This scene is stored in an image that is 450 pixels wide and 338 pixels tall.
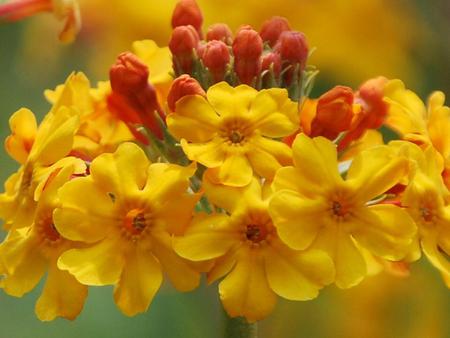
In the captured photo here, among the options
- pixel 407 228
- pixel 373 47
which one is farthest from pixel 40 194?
pixel 373 47

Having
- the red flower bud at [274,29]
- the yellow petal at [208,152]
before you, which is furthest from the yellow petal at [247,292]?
the red flower bud at [274,29]

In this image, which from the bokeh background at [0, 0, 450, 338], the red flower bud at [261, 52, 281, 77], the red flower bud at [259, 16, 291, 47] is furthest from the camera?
the bokeh background at [0, 0, 450, 338]

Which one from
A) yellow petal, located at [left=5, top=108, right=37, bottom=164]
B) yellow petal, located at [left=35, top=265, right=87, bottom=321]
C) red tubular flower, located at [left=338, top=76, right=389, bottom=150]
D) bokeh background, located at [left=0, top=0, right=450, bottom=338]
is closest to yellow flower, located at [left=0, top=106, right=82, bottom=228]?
yellow petal, located at [left=5, top=108, right=37, bottom=164]

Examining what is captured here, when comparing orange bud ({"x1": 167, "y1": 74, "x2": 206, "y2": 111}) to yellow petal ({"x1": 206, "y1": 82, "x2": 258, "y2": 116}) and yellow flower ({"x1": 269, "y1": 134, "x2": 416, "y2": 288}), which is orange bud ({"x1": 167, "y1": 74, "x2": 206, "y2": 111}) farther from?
yellow flower ({"x1": 269, "y1": 134, "x2": 416, "y2": 288})

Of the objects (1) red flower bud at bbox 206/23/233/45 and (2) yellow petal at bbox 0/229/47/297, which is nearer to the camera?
(2) yellow petal at bbox 0/229/47/297

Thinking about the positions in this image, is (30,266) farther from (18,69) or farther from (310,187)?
(18,69)

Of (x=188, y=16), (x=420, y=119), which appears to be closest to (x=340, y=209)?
(x=420, y=119)

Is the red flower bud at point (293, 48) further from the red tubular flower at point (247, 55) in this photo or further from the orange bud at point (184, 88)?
the orange bud at point (184, 88)

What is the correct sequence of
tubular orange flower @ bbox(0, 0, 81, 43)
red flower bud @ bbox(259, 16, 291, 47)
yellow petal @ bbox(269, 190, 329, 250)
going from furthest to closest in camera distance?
tubular orange flower @ bbox(0, 0, 81, 43), red flower bud @ bbox(259, 16, 291, 47), yellow petal @ bbox(269, 190, 329, 250)
